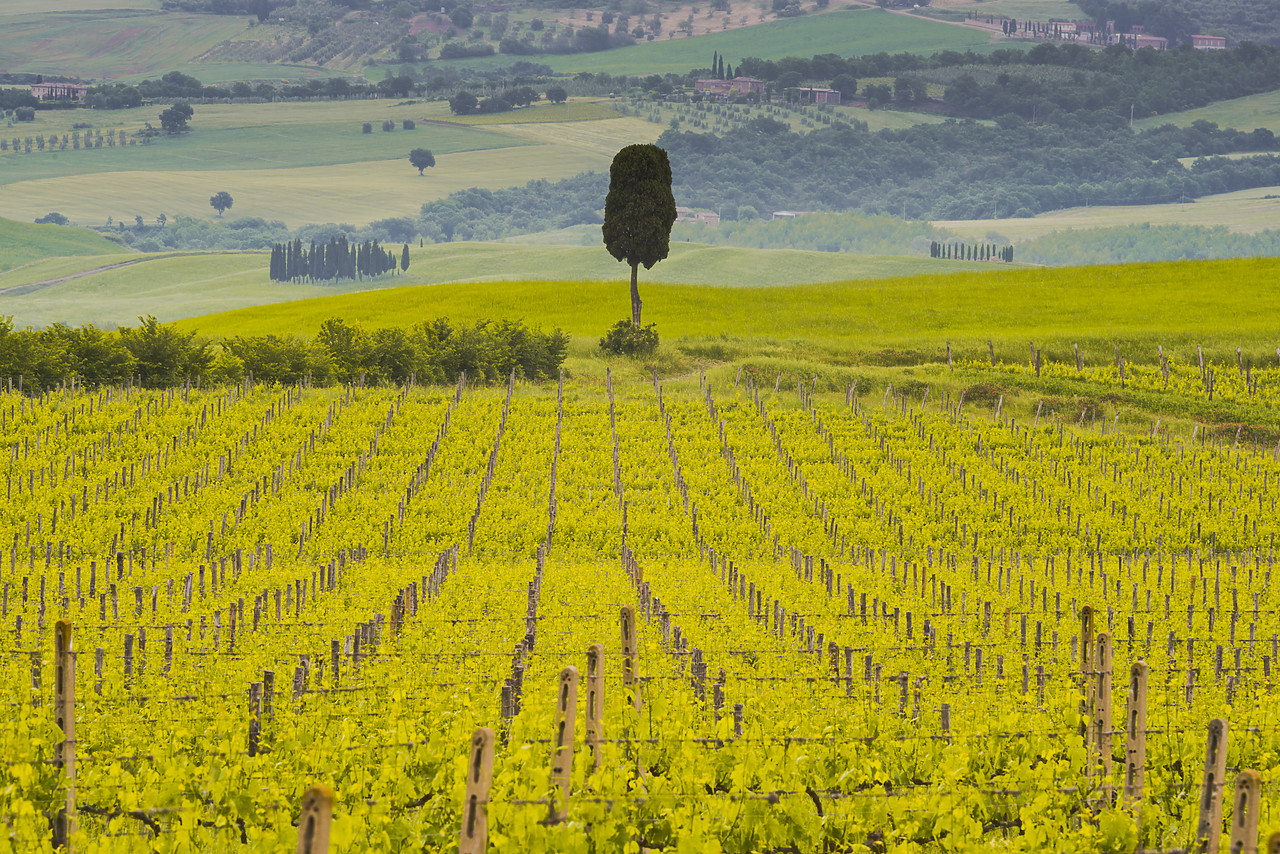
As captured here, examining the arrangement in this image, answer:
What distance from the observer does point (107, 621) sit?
1800 cm

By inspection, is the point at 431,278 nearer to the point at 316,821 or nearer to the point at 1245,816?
the point at 316,821

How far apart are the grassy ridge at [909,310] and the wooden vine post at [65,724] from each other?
167 feet

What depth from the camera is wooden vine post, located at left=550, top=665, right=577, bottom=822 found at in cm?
805

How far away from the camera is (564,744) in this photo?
828 centimetres

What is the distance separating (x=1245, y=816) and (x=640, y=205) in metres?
54.3

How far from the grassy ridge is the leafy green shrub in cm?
366

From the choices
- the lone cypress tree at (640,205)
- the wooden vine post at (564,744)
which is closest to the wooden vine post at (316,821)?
the wooden vine post at (564,744)

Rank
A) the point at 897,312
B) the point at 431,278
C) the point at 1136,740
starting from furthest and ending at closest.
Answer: the point at 431,278 < the point at 897,312 < the point at 1136,740

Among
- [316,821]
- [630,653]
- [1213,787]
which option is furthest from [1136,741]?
[316,821]

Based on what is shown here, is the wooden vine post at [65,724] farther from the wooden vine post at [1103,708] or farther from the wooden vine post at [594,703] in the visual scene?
the wooden vine post at [1103,708]

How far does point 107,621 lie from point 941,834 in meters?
13.6

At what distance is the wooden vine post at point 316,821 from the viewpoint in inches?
223

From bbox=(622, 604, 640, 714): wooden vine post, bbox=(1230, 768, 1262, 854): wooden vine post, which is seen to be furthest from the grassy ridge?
bbox=(1230, 768, 1262, 854): wooden vine post

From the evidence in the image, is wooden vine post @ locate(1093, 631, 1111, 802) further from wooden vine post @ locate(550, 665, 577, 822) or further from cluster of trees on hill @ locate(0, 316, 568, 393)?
cluster of trees on hill @ locate(0, 316, 568, 393)
